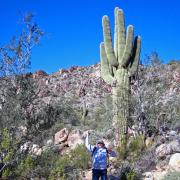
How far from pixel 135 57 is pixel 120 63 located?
2.53 ft

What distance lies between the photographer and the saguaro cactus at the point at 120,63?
1362 centimetres

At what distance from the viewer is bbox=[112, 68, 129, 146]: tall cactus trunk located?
43.9 ft

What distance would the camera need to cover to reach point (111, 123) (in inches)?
574

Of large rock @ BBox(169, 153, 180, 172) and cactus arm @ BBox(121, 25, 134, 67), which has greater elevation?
cactus arm @ BBox(121, 25, 134, 67)

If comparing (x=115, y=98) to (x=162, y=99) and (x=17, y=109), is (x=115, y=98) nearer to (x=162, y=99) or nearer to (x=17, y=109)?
(x=162, y=99)

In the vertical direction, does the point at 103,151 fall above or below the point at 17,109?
below

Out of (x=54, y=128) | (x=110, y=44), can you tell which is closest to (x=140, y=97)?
(x=110, y=44)

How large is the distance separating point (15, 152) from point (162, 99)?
7230 millimetres

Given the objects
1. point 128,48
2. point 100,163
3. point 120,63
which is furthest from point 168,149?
point 128,48

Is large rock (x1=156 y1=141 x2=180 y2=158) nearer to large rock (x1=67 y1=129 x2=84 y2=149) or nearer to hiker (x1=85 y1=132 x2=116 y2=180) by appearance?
hiker (x1=85 y1=132 x2=116 y2=180)

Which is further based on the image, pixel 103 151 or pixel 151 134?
pixel 151 134

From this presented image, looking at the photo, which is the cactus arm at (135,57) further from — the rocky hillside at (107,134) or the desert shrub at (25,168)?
the desert shrub at (25,168)

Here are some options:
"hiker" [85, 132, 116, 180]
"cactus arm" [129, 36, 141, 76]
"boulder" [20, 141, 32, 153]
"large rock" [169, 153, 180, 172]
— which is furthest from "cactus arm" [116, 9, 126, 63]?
Answer: "hiker" [85, 132, 116, 180]

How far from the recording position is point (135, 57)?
14828 mm
